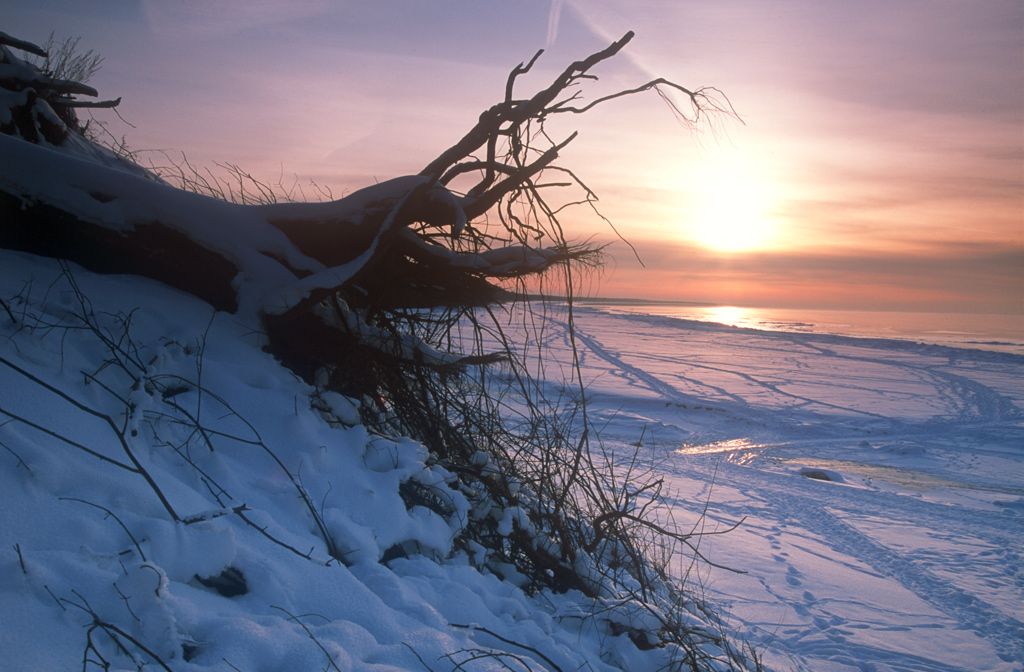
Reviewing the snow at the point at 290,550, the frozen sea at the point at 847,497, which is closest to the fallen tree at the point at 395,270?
the snow at the point at 290,550

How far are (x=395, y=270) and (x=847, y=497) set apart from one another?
21.7ft

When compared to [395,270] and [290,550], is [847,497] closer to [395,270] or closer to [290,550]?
[395,270]

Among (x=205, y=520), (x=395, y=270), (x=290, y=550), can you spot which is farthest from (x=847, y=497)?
(x=205, y=520)

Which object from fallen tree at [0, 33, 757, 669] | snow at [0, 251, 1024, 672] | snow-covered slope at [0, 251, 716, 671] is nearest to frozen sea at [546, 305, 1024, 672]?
snow at [0, 251, 1024, 672]

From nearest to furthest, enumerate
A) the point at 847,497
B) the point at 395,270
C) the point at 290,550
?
the point at 290,550 → the point at 395,270 → the point at 847,497

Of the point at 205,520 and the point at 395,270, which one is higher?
the point at 395,270

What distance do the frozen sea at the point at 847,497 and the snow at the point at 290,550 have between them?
3 cm

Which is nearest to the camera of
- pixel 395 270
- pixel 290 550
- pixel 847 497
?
pixel 290 550

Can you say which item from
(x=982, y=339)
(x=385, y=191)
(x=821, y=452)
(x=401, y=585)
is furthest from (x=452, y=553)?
(x=982, y=339)

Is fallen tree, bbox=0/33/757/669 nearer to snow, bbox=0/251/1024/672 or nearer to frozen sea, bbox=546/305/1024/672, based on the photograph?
snow, bbox=0/251/1024/672

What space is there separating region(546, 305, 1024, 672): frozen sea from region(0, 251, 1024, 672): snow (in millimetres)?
34

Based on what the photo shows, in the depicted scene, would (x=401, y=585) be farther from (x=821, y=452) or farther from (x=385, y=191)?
(x=821, y=452)

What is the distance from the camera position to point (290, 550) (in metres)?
2.33

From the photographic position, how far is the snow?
5.72 feet
